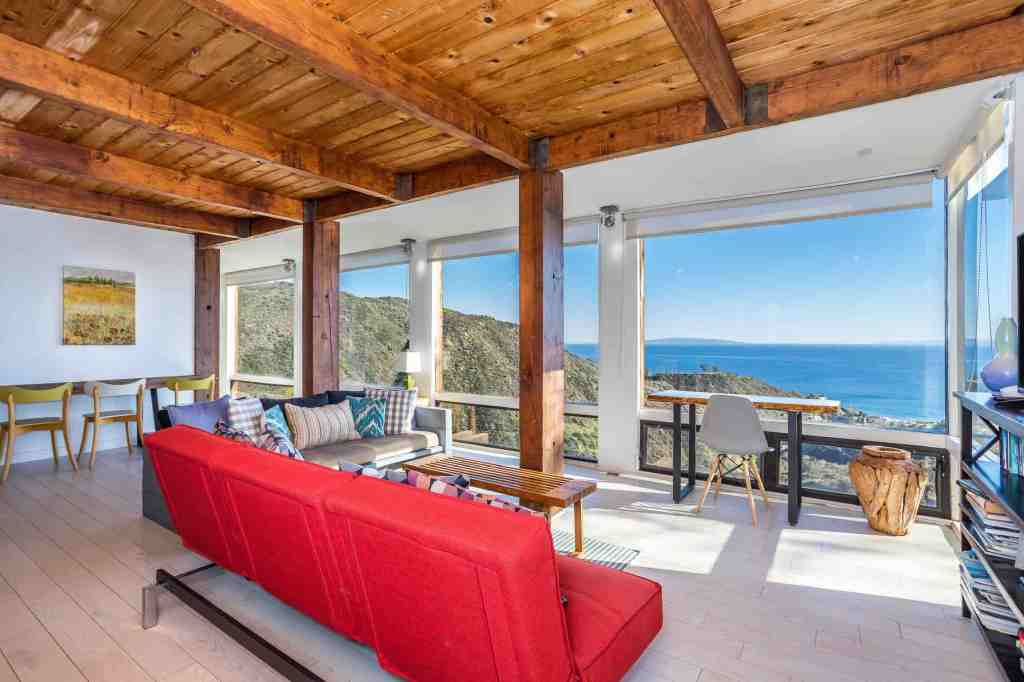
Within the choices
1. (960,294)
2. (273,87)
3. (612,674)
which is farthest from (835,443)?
(273,87)

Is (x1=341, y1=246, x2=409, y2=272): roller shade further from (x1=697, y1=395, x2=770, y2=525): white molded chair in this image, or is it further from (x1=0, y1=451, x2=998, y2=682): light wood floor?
(x1=697, y1=395, x2=770, y2=525): white molded chair

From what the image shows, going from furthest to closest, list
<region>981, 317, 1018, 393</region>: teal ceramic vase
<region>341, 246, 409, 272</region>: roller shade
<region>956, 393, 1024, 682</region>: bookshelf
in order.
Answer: <region>341, 246, 409, 272</region>: roller shade < <region>981, 317, 1018, 393</region>: teal ceramic vase < <region>956, 393, 1024, 682</region>: bookshelf

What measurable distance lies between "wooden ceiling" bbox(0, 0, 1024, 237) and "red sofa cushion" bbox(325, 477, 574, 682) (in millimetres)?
1798

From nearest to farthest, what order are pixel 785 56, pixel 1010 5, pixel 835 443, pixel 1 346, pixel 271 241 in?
pixel 1010 5 < pixel 785 56 < pixel 835 443 < pixel 1 346 < pixel 271 241

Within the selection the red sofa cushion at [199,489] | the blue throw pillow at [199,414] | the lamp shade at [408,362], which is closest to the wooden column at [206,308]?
the lamp shade at [408,362]

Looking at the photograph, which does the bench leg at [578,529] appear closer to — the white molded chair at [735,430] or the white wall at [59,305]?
the white molded chair at [735,430]

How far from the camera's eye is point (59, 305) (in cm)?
571

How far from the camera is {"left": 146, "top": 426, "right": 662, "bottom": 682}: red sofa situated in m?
1.32

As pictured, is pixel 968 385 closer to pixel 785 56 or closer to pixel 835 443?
pixel 835 443

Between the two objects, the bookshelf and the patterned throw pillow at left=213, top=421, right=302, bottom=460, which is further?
the patterned throw pillow at left=213, top=421, right=302, bottom=460

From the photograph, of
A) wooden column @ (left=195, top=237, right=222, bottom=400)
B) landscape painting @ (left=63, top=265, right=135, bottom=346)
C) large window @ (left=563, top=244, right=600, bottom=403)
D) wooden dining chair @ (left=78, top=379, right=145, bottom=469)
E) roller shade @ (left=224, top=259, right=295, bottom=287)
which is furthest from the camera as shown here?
roller shade @ (left=224, top=259, right=295, bottom=287)

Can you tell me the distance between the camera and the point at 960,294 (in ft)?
12.3

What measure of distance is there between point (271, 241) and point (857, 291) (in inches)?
271

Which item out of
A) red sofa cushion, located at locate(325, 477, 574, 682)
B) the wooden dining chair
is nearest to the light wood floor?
red sofa cushion, located at locate(325, 477, 574, 682)
